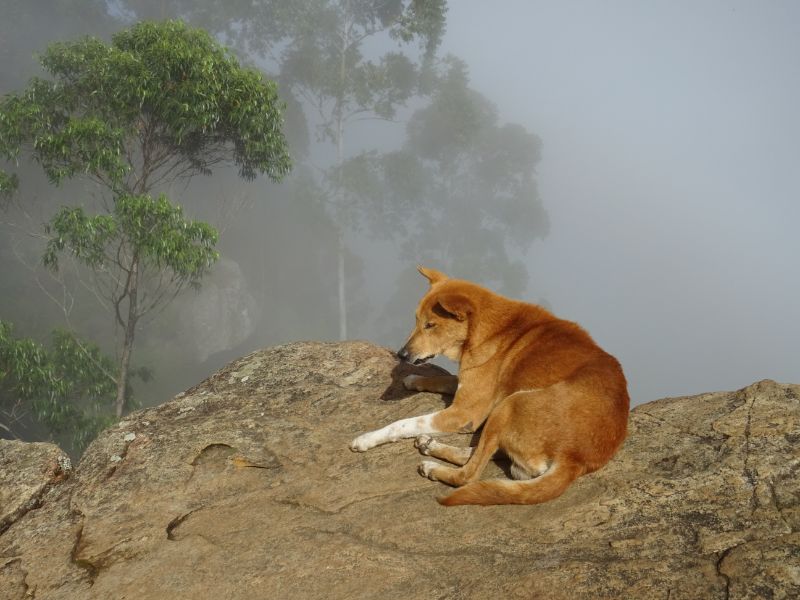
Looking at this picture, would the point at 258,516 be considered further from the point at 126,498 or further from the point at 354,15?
the point at 354,15

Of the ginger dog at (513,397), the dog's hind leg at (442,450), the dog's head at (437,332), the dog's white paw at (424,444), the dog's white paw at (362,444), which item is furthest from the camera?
the dog's head at (437,332)

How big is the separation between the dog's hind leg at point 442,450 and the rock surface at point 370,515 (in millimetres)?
125

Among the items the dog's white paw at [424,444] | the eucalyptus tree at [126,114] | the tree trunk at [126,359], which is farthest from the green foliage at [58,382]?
the dog's white paw at [424,444]

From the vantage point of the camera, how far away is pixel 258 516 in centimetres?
398

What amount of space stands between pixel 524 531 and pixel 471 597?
2.33 ft

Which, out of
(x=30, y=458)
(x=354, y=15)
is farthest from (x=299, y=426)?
(x=354, y=15)

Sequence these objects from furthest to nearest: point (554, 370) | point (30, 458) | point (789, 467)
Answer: point (30, 458) → point (554, 370) → point (789, 467)

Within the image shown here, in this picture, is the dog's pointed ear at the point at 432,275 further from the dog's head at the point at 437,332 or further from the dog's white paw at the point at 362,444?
the dog's white paw at the point at 362,444

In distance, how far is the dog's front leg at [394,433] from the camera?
477 centimetres

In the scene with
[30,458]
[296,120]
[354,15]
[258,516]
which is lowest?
[30,458]

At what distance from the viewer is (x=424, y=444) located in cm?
464

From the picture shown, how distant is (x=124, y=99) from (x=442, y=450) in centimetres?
1249

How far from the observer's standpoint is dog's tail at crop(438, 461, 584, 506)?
143 inches

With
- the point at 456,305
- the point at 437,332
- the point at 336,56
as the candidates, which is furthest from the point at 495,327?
the point at 336,56
